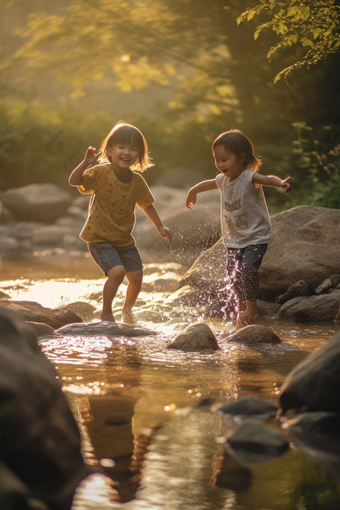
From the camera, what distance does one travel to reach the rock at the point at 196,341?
3.99 metres

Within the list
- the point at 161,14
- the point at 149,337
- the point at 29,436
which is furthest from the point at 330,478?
the point at 161,14

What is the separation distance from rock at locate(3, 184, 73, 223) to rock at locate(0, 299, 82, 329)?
11362mm

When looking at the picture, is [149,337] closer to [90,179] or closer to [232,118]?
[90,179]

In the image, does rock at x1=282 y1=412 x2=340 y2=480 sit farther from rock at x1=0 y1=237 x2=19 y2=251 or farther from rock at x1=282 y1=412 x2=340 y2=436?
rock at x1=0 y1=237 x2=19 y2=251

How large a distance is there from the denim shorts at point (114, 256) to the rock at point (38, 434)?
10.1 ft

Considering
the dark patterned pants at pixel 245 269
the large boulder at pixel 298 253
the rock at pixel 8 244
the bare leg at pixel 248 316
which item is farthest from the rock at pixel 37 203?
the bare leg at pixel 248 316

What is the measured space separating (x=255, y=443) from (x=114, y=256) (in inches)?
122

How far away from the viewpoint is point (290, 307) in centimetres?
562

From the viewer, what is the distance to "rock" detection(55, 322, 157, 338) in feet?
14.7

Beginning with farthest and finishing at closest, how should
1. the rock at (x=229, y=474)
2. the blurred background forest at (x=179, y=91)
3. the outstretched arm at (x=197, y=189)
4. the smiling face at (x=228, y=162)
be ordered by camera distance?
1. the blurred background forest at (x=179, y=91)
2. the outstretched arm at (x=197, y=189)
3. the smiling face at (x=228, y=162)
4. the rock at (x=229, y=474)

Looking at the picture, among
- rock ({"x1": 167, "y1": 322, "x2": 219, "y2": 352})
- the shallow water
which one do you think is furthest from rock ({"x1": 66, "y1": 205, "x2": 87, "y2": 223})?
rock ({"x1": 167, "y1": 322, "x2": 219, "y2": 352})

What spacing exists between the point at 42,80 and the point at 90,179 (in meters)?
21.2

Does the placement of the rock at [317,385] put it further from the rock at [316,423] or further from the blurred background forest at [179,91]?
the blurred background forest at [179,91]

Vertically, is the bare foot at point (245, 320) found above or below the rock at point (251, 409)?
below
